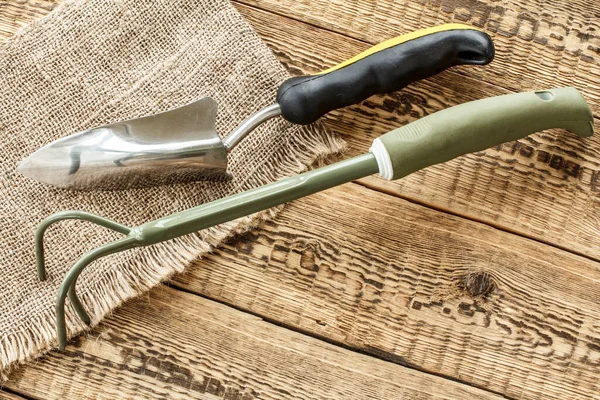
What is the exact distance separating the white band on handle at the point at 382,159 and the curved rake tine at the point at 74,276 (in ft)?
0.80

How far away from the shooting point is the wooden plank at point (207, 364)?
0.69 metres

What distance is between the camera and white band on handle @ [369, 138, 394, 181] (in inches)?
24.4

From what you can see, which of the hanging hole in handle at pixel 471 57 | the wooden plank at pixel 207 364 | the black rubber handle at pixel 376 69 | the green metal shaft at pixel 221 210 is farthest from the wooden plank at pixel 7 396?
the hanging hole in handle at pixel 471 57

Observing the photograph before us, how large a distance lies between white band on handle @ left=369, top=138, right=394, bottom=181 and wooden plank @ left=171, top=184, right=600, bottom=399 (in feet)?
0.33

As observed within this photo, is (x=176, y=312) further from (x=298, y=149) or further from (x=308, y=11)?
(x=308, y=11)

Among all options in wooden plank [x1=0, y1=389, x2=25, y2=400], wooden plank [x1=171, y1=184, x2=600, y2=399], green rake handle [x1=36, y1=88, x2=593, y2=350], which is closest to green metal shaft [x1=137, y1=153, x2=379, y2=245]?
green rake handle [x1=36, y1=88, x2=593, y2=350]

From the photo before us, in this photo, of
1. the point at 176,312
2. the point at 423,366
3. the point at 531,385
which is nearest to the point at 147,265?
the point at 176,312

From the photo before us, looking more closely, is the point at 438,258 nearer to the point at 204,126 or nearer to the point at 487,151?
the point at 487,151

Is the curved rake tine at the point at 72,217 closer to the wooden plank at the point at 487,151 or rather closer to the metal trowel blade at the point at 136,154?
the metal trowel blade at the point at 136,154

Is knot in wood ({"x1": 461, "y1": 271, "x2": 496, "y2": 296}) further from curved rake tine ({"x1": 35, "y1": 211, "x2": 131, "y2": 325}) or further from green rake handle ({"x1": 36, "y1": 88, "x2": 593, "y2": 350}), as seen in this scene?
curved rake tine ({"x1": 35, "y1": 211, "x2": 131, "y2": 325})

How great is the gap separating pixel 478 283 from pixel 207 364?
32cm

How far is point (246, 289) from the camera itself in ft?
2.33

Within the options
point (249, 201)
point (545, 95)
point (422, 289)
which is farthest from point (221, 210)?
point (545, 95)

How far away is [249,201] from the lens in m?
0.60
